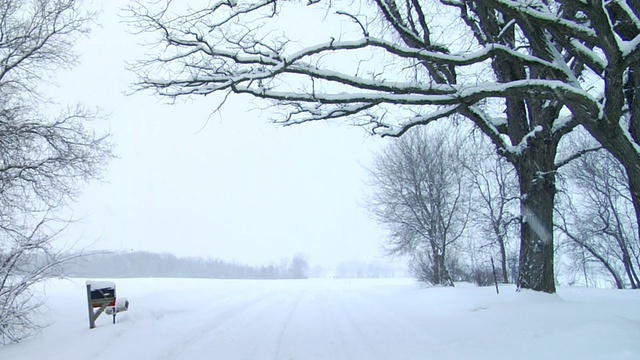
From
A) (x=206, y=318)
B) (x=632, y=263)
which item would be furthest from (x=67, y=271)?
(x=632, y=263)

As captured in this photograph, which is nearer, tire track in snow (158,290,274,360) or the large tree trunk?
tire track in snow (158,290,274,360)

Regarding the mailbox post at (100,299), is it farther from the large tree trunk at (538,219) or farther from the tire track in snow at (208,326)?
the large tree trunk at (538,219)

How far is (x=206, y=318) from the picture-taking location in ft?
34.9

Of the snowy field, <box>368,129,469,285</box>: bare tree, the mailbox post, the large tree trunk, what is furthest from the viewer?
<box>368,129,469,285</box>: bare tree

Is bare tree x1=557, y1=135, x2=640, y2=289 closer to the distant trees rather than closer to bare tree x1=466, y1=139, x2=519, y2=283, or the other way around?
bare tree x1=466, y1=139, x2=519, y2=283

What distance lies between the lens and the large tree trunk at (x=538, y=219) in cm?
1020

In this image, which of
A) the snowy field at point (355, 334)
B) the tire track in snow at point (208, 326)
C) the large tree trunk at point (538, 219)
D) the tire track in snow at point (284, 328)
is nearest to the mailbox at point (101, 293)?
the snowy field at point (355, 334)

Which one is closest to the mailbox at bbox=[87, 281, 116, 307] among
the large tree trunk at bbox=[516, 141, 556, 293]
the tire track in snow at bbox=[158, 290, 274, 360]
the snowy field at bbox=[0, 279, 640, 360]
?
the snowy field at bbox=[0, 279, 640, 360]

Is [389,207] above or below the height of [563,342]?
above

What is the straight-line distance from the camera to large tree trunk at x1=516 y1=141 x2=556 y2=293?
1020 centimetres

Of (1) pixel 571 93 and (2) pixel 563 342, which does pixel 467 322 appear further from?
(1) pixel 571 93

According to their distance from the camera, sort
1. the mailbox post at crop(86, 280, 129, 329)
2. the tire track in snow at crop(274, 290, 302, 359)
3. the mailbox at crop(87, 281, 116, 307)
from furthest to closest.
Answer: the mailbox at crop(87, 281, 116, 307) → the mailbox post at crop(86, 280, 129, 329) → the tire track in snow at crop(274, 290, 302, 359)

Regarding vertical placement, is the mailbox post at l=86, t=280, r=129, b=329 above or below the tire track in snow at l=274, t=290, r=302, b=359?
above

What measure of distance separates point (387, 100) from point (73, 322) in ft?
27.0
